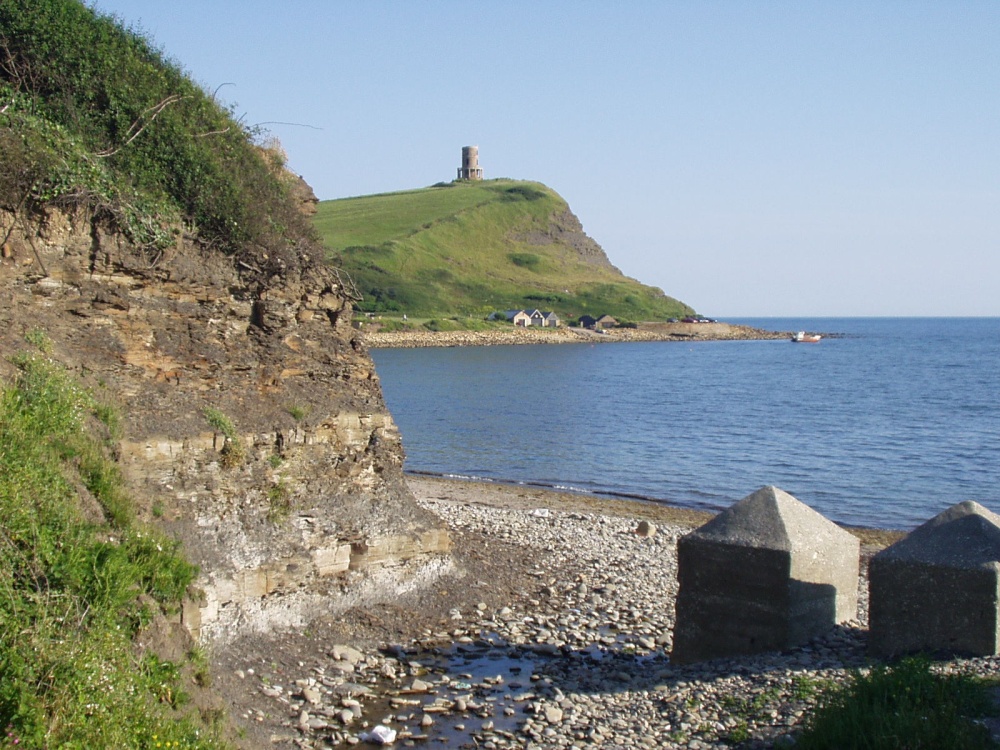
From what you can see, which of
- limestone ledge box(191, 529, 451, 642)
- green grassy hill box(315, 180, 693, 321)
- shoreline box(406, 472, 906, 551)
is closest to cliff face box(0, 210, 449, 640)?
Result: limestone ledge box(191, 529, 451, 642)

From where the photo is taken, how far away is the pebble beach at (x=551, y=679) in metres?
11.2

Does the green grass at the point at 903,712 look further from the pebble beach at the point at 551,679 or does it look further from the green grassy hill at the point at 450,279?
the green grassy hill at the point at 450,279

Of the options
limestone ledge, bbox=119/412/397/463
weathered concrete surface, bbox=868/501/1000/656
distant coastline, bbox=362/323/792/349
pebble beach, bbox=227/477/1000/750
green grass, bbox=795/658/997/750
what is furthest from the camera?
distant coastline, bbox=362/323/792/349

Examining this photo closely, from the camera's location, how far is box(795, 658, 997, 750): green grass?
8711mm

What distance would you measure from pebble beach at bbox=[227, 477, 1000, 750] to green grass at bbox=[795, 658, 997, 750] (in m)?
0.61

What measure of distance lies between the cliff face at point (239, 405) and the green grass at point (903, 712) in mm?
8125

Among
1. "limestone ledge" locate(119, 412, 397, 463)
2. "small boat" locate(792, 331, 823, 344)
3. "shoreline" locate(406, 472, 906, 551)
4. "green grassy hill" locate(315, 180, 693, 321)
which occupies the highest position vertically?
"green grassy hill" locate(315, 180, 693, 321)

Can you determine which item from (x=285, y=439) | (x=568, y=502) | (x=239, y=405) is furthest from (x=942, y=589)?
(x=568, y=502)

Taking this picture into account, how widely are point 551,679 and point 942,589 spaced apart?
5578 mm

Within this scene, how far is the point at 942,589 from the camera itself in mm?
11180

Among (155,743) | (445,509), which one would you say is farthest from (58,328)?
(445,509)

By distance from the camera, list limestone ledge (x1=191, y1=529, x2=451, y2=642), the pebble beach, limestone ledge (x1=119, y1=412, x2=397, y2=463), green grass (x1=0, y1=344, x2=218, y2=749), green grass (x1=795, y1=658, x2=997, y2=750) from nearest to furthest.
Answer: green grass (x1=0, y1=344, x2=218, y2=749) → green grass (x1=795, y1=658, x2=997, y2=750) → the pebble beach → limestone ledge (x1=119, y1=412, x2=397, y2=463) → limestone ledge (x1=191, y1=529, x2=451, y2=642)

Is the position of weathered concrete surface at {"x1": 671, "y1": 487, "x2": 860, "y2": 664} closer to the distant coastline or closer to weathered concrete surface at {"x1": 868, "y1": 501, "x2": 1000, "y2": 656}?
weathered concrete surface at {"x1": 868, "y1": 501, "x2": 1000, "y2": 656}

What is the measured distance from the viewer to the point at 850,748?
9047 millimetres
